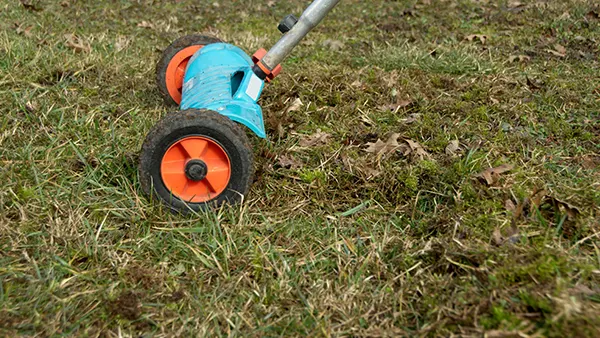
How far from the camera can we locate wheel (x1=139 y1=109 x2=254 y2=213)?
2.50m

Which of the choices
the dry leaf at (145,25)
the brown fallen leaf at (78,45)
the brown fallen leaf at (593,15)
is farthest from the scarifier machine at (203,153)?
the brown fallen leaf at (593,15)

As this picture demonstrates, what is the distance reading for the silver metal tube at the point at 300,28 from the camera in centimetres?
303

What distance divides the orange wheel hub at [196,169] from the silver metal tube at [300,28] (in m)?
0.78

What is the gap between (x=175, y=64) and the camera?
378cm

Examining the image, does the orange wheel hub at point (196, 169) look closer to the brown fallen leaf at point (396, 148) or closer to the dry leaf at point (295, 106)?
the brown fallen leaf at point (396, 148)

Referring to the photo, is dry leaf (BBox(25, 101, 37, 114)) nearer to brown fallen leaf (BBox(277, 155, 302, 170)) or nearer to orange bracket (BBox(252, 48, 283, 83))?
orange bracket (BBox(252, 48, 283, 83))

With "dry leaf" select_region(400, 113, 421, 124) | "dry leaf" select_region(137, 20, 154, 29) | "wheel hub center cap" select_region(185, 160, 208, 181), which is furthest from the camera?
"dry leaf" select_region(137, 20, 154, 29)

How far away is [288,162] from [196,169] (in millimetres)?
665

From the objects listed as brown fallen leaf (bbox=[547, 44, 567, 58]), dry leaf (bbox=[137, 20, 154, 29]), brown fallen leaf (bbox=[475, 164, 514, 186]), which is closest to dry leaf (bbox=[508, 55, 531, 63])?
brown fallen leaf (bbox=[547, 44, 567, 58])

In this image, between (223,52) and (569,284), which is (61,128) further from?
(569,284)

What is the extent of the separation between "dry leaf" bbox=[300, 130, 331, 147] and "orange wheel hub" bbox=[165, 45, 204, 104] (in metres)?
1.07

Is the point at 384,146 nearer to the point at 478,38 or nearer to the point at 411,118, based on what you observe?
the point at 411,118

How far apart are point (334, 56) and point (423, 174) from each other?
2369mm

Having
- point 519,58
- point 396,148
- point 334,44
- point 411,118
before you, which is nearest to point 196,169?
point 396,148
